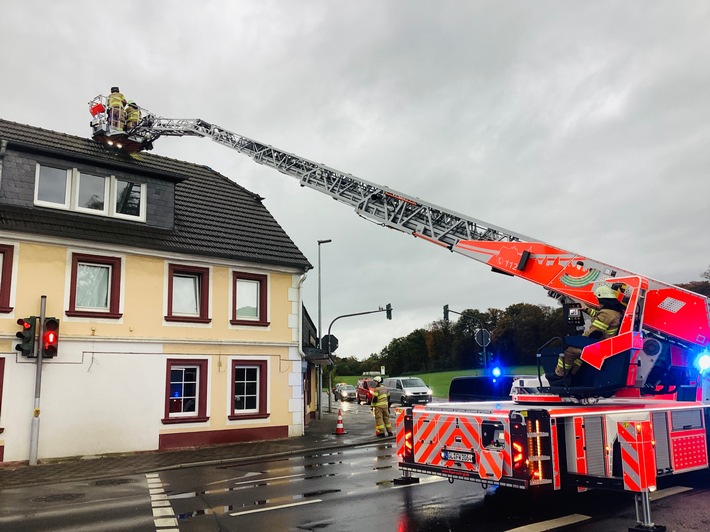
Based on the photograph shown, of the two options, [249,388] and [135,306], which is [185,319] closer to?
[135,306]

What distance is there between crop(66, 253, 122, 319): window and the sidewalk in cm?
382

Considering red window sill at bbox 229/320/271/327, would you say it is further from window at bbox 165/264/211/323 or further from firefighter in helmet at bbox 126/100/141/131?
firefighter in helmet at bbox 126/100/141/131

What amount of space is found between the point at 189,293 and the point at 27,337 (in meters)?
4.83

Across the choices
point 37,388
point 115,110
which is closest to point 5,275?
point 37,388

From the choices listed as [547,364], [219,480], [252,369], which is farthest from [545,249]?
[252,369]

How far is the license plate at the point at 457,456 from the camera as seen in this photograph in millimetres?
7523

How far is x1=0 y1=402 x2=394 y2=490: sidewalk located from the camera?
41.5 ft

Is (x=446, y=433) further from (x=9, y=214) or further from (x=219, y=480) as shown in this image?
(x=9, y=214)

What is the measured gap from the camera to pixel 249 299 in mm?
19031

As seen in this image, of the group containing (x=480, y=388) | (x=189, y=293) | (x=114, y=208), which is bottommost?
(x=480, y=388)

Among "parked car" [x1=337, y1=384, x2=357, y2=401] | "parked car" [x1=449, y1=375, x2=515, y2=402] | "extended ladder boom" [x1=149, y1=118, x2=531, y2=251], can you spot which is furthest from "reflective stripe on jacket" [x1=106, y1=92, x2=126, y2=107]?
"parked car" [x1=337, y1=384, x2=357, y2=401]

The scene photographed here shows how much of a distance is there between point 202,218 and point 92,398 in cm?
671

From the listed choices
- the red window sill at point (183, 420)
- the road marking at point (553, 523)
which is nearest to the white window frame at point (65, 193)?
the red window sill at point (183, 420)

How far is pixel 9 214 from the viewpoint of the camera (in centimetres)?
1498
